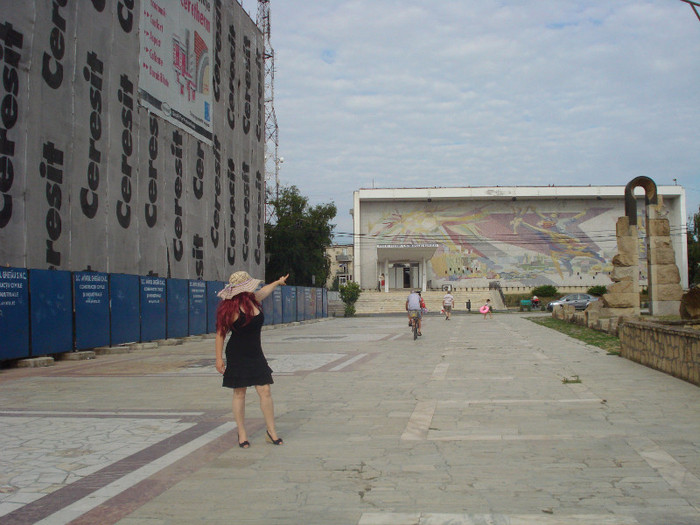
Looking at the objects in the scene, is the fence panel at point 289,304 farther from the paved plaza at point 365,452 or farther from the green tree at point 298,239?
the paved plaza at point 365,452

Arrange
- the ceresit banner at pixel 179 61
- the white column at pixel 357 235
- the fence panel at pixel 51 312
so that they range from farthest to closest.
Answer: the white column at pixel 357 235 < the ceresit banner at pixel 179 61 < the fence panel at pixel 51 312

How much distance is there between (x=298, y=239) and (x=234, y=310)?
49457 millimetres

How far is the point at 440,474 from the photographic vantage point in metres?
5.10

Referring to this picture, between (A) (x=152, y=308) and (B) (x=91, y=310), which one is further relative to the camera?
(A) (x=152, y=308)

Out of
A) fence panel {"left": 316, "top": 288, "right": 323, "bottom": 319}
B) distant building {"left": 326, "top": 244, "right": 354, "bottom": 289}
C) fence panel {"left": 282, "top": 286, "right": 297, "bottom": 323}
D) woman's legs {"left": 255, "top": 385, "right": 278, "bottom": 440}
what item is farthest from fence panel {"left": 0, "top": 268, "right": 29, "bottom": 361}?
distant building {"left": 326, "top": 244, "right": 354, "bottom": 289}

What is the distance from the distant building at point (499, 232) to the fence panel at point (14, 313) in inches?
2420

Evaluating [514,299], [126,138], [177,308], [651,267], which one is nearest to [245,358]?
[177,308]

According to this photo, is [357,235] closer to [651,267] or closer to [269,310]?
[269,310]

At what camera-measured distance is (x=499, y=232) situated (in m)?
77.4

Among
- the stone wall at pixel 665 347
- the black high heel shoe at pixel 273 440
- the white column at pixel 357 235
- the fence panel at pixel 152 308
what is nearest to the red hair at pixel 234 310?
the black high heel shoe at pixel 273 440

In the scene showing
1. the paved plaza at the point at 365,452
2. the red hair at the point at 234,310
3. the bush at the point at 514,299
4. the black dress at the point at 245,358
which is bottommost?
the bush at the point at 514,299

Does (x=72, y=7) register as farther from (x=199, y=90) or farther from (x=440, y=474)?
(x=440, y=474)

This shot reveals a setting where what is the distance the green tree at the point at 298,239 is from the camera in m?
55.3

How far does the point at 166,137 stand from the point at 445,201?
182ft
